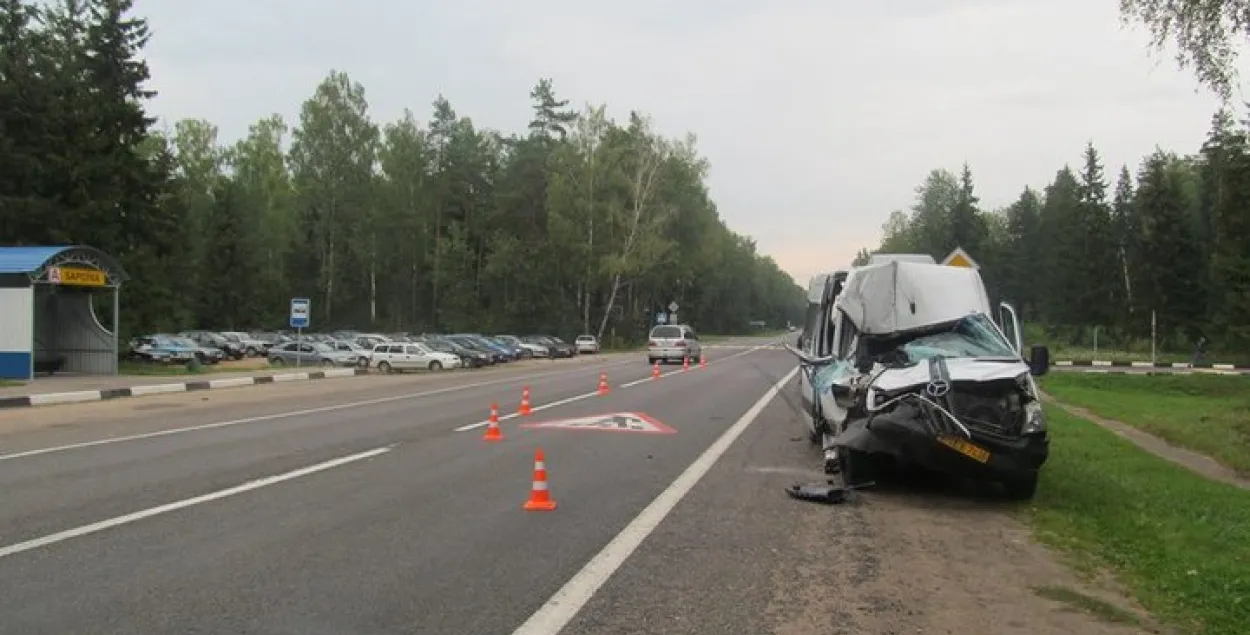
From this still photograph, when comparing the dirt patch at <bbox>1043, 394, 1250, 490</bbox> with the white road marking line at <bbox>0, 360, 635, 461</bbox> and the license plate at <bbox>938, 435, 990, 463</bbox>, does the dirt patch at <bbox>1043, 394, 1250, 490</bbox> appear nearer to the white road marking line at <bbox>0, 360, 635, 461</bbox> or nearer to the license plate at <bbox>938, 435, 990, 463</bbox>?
the license plate at <bbox>938, 435, 990, 463</bbox>

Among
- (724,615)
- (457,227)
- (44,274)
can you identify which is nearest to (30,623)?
(724,615)

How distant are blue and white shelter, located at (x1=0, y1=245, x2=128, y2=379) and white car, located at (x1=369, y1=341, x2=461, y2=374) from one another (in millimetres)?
13062

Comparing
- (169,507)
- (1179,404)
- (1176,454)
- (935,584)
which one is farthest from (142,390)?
(1179,404)

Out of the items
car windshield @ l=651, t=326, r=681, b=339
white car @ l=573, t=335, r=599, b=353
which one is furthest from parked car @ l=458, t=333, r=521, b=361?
car windshield @ l=651, t=326, r=681, b=339

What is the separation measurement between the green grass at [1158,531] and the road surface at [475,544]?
1.72 ft

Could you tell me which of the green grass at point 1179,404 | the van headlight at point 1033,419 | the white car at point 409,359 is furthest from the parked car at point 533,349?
the van headlight at point 1033,419

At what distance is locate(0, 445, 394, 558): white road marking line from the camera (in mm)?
6750

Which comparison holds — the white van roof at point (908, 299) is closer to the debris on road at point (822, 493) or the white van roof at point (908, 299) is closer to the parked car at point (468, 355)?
the debris on road at point (822, 493)

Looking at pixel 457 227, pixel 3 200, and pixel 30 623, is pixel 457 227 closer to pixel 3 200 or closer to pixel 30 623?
pixel 3 200

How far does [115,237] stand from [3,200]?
14.7ft

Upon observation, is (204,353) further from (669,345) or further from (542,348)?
(669,345)

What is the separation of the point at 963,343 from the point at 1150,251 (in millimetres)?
64576

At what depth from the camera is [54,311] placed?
107 feet

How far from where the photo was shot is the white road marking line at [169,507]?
6750 mm
